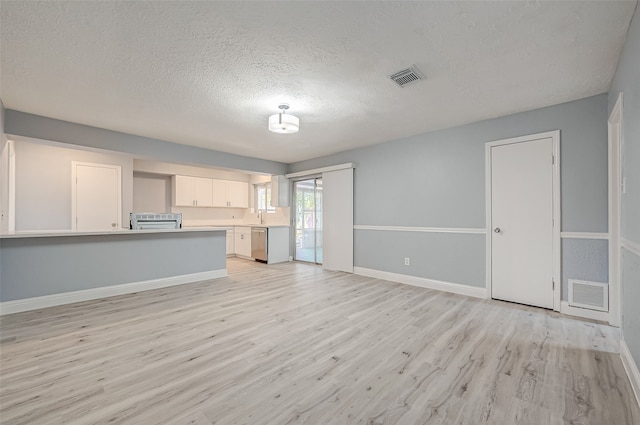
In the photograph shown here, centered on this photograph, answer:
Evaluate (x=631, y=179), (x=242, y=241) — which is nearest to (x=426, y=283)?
(x=631, y=179)

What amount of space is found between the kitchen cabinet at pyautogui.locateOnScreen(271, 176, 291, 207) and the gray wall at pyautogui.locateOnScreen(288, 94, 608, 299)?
50.3 inches

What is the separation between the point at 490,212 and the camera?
142 inches

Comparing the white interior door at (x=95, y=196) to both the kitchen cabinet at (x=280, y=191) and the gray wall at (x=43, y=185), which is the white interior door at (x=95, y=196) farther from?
the kitchen cabinet at (x=280, y=191)

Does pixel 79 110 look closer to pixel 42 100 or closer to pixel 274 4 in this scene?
pixel 42 100

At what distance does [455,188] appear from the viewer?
3928 mm

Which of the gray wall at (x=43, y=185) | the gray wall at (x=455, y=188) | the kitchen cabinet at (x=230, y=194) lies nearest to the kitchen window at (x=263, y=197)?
the kitchen cabinet at (x=230, y=194)

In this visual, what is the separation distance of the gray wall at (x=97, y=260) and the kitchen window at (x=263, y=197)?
9.47 ft

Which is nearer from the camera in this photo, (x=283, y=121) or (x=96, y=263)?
(x=283, y=121)

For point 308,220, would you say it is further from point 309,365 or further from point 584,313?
point 584,313

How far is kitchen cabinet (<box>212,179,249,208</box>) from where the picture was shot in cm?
729

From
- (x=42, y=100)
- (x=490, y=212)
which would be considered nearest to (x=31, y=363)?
(x=42, y=100)

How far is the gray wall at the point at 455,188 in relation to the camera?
2.94 meters

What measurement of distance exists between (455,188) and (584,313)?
1.99 metres

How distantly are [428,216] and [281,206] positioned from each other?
3.56 metres
